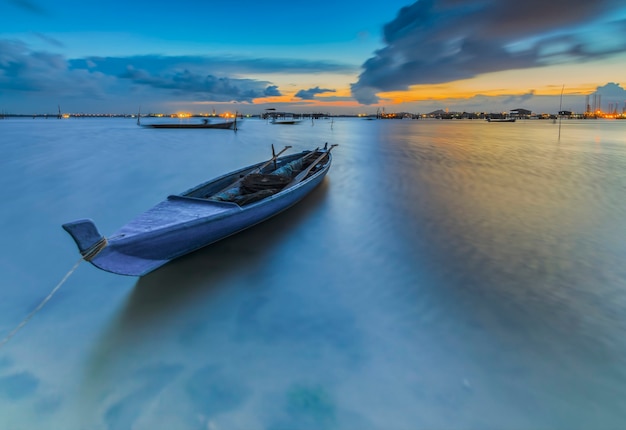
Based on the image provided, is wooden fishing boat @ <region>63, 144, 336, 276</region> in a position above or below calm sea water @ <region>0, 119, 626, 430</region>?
above

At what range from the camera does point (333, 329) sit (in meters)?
3.49

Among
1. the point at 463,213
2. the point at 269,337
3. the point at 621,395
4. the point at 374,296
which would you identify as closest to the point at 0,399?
the point at 269,337

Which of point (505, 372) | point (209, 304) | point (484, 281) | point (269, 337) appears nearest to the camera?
point (505, 372)

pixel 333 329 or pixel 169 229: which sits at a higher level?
Result: pixel 169 229

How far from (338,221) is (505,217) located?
3.81 metres

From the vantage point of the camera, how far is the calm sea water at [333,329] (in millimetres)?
2582

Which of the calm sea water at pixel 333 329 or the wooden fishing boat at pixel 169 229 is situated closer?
the calm sea water at pixel 333 329

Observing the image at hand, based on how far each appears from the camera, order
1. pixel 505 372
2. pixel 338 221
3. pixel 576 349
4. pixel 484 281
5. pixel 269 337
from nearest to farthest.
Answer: pixel 505 372, pixel 576 349, pixel 269 337, pixel 484 281, pixel 338 221

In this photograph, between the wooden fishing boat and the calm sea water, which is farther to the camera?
the wooden fishing boat

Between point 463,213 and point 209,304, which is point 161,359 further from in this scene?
point 463,213

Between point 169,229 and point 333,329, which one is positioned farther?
point 169,229

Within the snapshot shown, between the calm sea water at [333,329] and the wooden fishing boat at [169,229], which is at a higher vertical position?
the wooden fishing boat at [169,229]

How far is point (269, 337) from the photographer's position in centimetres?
338

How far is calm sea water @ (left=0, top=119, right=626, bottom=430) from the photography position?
258 centimetres
